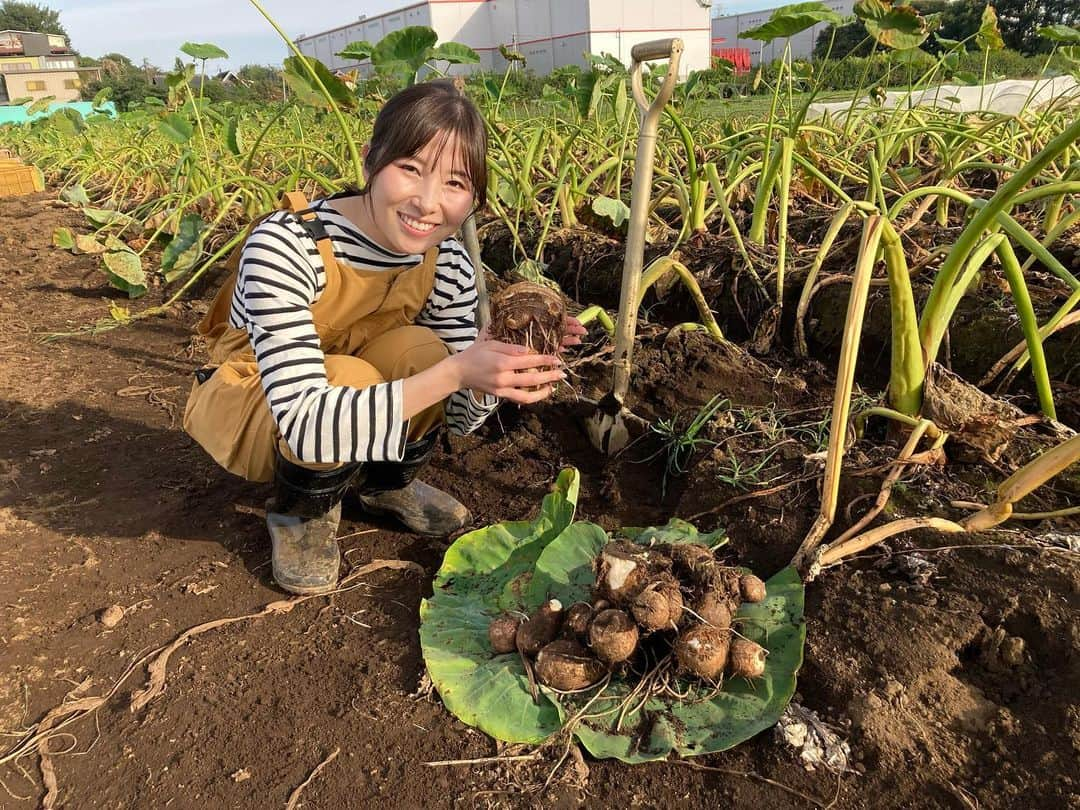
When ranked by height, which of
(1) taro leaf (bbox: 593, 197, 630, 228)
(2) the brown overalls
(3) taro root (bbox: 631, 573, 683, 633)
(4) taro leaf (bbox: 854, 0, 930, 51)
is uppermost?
(4) taro leaf (bbox: 854, 0, 930, 51)

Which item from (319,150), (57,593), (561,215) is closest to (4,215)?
(319,150)

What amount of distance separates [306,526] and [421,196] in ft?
2.17

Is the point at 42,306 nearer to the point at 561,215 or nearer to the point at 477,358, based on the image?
the point at 561,215

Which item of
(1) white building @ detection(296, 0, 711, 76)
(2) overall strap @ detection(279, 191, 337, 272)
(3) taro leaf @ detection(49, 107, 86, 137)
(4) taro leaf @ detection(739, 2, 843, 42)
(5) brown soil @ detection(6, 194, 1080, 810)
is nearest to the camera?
(5) brown soil @ detection(6, 194, 1080, 810)

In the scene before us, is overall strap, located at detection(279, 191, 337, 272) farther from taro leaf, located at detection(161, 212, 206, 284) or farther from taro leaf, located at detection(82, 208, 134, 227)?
taro leaf, located at detection(82, 208, 134, 227)

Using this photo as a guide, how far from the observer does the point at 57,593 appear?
4.14 feet

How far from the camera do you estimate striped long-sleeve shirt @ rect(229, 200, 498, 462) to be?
110 centimetres

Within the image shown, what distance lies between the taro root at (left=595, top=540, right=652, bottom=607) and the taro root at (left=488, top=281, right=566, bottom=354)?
0.35 meters

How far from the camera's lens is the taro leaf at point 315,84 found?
224 centimetres

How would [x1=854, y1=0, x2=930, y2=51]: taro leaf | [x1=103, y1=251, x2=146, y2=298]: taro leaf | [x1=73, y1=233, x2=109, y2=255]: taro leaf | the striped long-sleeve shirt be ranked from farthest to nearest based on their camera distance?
[x1=73, y1=233, x2=109, y2=255]: taro leaf, [x1=103, y1=251, x2=146, y2=298]: taro leaf, [x1=854, y1=0, x2=930, y2=51]: taro leaf, the striped long-sleeve shirt

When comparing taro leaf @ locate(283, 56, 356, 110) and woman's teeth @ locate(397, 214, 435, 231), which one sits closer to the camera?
woman's teeth @ locate(397, 214, 435, 231)

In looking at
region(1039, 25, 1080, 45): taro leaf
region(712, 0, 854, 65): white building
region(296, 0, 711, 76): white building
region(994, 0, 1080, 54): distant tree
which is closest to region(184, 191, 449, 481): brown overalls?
region(1039, 25, 1080, 45): taro leaf

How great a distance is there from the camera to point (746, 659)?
96 cm

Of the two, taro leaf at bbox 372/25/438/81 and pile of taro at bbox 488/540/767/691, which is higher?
taro leaf at bbox 372/25/438/81
